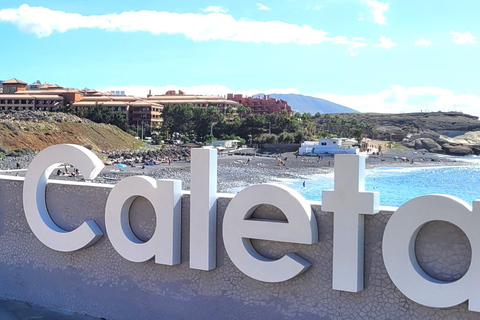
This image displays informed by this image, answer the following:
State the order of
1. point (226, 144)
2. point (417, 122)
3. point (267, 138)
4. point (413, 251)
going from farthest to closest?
1. point (417, 122)
2. point (267, 138)
3. point (226, 144)
4. point (413, 251)

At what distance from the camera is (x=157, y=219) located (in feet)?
28.7

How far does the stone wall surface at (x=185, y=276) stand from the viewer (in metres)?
7.02

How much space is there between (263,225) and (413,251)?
1990 millimetres

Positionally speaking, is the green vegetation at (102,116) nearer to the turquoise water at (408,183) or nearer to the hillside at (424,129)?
the turquoise water at (408,183)

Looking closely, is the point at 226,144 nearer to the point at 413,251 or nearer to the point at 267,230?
the point at 267,230

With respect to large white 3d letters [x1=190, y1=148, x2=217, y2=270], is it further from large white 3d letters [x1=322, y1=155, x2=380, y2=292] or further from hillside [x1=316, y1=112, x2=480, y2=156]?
hillside [x1=316, y1=112, x2=480, y2=156]

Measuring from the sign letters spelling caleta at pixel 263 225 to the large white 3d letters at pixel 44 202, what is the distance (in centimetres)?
2

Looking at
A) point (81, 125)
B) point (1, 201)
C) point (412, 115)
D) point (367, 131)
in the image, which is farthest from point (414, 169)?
point (412, 115)

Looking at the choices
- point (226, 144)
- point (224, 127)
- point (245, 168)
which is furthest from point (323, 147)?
point (245, 168)

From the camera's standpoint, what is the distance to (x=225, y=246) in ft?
27.0

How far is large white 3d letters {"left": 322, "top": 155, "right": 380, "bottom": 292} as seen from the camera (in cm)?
728

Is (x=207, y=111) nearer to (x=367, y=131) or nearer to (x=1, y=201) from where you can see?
(x=367, y=131)

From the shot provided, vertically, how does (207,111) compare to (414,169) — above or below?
above

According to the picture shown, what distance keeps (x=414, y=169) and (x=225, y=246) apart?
77.0 metres
